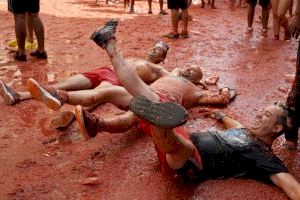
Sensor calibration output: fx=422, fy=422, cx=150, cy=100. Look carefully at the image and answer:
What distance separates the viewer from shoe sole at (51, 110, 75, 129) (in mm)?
3900

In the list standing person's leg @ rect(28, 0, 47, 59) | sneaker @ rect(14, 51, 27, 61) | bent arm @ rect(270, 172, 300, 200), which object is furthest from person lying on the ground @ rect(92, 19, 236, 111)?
sneaker @ rect(14, 51, 27, 61)

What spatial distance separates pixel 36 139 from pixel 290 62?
4377 mm

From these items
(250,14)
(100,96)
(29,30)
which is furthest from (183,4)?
(100,96)

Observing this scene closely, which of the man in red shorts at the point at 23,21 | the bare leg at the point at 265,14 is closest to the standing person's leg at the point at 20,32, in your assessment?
the man in red shorts at the point at 23,21

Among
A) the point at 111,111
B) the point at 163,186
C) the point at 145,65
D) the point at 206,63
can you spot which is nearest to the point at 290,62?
the point at 206,63

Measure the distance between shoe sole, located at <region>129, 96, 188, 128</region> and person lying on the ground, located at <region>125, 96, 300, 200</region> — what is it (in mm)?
27

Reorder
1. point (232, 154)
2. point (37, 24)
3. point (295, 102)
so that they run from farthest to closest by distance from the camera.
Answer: point (37, 24) → point (295, 102) → point (232, 154)

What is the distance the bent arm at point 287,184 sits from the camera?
115 inches

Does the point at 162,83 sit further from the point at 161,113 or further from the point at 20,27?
the point at 20,27

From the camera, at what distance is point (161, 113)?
2.71 m

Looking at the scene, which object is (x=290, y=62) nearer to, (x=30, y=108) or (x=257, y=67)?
(x=257, y=67)

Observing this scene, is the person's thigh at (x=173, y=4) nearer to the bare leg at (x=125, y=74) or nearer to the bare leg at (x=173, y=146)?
the bare leg at (x=125, y=74)

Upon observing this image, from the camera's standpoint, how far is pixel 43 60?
20.9 feet

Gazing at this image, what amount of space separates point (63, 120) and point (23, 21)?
2625 mm
